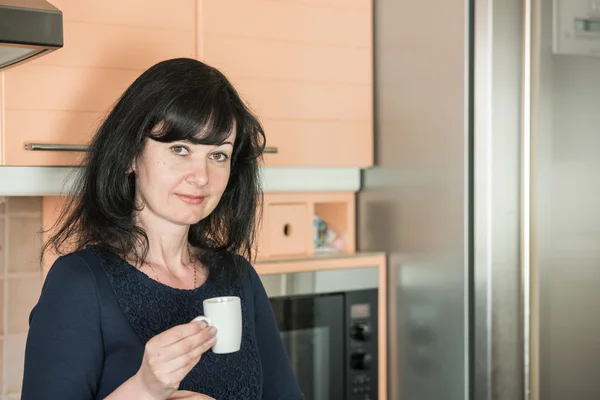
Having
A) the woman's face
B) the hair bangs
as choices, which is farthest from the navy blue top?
the hair bangs

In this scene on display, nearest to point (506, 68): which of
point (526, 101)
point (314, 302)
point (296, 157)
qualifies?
point (526, 101)

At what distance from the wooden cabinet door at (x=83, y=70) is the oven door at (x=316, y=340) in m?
0.58

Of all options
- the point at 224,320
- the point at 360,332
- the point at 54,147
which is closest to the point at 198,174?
the point at 224,320

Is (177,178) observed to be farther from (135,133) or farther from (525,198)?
(525,198)

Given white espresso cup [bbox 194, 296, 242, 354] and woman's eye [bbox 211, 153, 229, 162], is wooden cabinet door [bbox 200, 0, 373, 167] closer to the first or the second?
woman's eye [bbox 211, 153, 229, 162]

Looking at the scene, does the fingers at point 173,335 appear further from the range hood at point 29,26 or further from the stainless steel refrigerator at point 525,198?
the stainless steel refrigerator at point 525,198

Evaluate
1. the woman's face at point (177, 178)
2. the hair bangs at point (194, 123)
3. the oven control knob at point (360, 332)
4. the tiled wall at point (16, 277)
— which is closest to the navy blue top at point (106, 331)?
the woman's face at point (177, 178)

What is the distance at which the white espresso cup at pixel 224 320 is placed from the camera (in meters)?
1.18

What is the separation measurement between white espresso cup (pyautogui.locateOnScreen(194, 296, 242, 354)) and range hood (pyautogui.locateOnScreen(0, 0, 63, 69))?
0.48 metres

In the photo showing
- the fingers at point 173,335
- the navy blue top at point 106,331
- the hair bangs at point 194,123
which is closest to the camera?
the fingers at point 173,335

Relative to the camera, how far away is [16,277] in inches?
74.3

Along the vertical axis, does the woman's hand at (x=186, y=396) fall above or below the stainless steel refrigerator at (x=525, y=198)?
below

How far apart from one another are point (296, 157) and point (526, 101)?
0.51m

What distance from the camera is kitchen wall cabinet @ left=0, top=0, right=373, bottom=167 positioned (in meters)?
1.58
